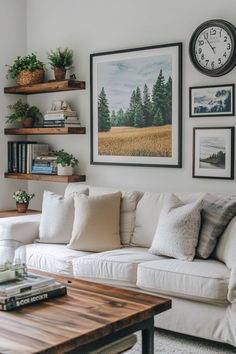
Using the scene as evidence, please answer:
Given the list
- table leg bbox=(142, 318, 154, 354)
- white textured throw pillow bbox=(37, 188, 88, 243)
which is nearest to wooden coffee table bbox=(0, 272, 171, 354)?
table leg bbox=(142, 318, 154, 354)

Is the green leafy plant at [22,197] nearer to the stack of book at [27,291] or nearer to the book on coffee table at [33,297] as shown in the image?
the stack of book at [27,291]

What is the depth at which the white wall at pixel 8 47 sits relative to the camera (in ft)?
17.8

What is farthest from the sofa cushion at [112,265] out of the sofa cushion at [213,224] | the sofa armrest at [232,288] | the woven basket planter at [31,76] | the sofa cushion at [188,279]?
the woven basket planter at [31,76]

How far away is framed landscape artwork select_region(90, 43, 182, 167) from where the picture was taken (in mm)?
4402

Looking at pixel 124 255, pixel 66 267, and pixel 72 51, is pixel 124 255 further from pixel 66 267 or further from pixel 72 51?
pixel 72 51

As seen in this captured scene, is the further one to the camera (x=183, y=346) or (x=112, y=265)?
(x=112, y=265)

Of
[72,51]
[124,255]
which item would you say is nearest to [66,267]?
[124,255]

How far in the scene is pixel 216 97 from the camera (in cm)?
412

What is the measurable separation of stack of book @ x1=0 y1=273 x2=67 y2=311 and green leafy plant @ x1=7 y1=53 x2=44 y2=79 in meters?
2.93

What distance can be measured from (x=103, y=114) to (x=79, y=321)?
2.90 metres

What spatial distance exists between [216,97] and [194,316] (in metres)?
1.70

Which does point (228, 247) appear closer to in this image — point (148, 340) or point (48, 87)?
point (148, 340)

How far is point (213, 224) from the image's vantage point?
360 cm

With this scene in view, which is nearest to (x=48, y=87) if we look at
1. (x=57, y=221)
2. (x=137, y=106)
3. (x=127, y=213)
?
(x=137, y=106)
